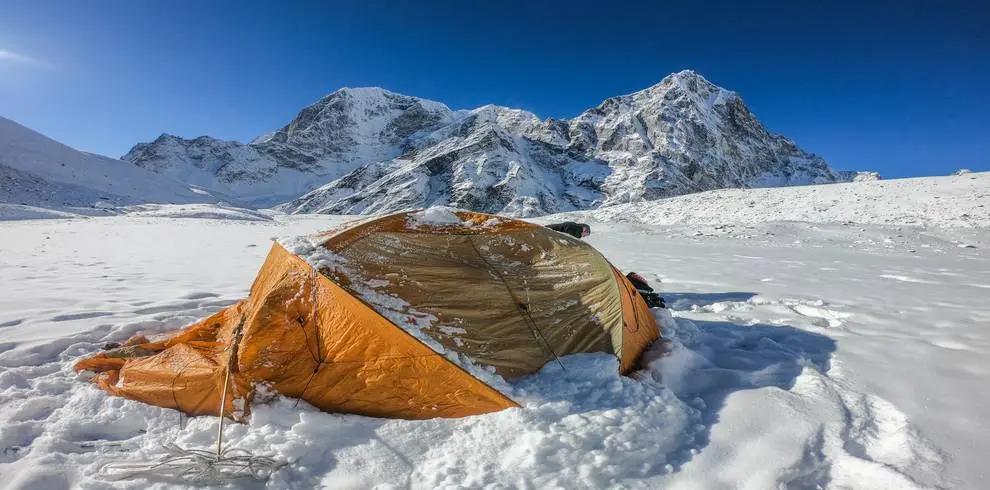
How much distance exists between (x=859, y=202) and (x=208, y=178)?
15636 cm

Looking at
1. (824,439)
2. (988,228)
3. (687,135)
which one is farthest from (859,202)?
(687,135)

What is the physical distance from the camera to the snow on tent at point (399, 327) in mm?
3418

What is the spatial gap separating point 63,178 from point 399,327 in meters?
61.9

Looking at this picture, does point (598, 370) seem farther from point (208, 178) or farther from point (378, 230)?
point (208, 178)

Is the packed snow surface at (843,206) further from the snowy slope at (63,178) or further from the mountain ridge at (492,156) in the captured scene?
the mountain ridge at (492,156)

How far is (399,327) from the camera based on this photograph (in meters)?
3.53

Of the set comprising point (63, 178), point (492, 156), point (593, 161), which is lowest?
point (63, 178)

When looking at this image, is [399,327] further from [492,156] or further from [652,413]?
[492,156]

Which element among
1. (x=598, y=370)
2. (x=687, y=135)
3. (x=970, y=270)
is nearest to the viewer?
(x=598, y=370)

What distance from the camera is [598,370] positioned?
3740mm

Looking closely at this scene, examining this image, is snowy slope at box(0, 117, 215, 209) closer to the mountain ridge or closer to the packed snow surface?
the mountain ridge

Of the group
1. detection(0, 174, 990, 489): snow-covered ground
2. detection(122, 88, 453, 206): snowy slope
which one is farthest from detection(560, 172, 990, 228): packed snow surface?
detection(122, 88, 453, 206): snowy slope

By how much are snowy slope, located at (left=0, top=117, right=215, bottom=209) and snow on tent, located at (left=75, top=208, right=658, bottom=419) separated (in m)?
43.5

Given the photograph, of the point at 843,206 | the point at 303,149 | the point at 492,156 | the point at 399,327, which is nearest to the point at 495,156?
the point at 492,156
